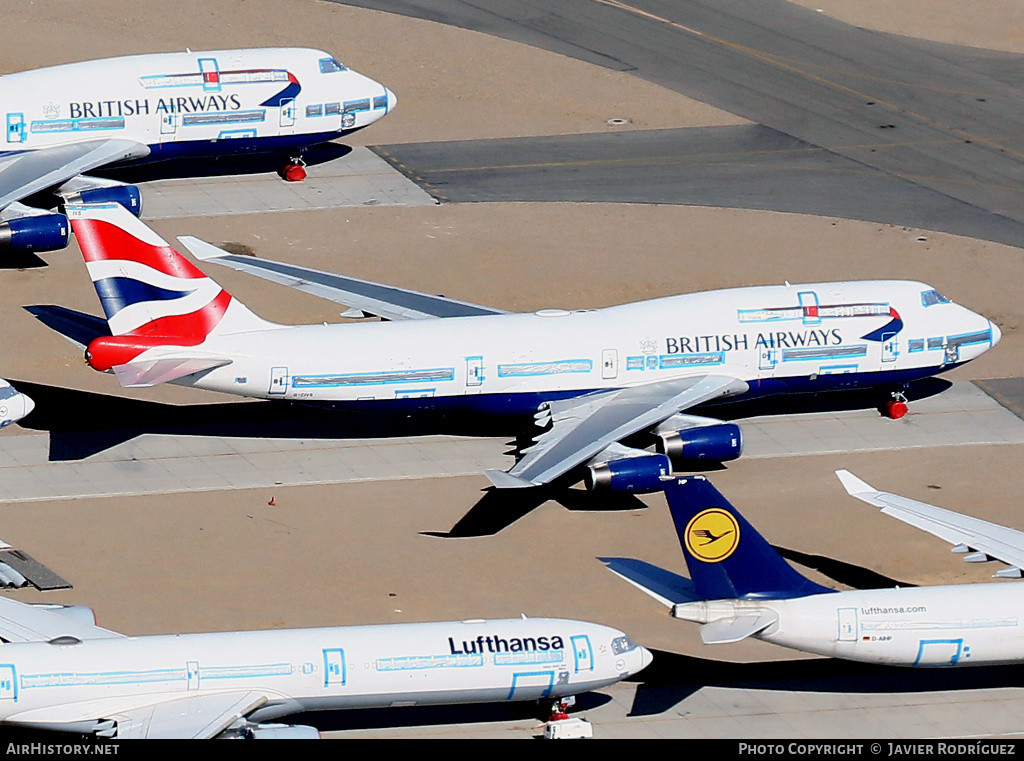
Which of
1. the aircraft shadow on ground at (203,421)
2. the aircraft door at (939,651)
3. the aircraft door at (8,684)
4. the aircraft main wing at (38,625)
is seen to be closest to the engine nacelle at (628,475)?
the aircraft shadow on ground at (203,421)

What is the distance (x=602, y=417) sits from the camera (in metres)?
60.7

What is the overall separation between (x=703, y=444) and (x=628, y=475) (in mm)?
3631

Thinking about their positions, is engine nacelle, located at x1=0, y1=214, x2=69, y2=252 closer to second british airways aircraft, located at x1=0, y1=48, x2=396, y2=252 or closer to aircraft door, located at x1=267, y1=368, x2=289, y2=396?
second british airways aircraft, located at x1=0, y1=48, x2=396, y2=252

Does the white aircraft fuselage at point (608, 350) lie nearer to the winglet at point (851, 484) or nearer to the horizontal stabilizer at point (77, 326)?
the horizontal stabilizer at point (77, 326)

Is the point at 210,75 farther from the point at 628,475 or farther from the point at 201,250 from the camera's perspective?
the point at 628,475

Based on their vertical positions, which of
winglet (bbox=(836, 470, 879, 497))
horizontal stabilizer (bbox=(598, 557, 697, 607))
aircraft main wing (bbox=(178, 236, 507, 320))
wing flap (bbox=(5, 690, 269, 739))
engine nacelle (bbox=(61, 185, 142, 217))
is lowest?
engine nacelle (bbox=(61, 185, 142, 217))

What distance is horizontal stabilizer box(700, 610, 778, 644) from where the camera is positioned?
4603cm

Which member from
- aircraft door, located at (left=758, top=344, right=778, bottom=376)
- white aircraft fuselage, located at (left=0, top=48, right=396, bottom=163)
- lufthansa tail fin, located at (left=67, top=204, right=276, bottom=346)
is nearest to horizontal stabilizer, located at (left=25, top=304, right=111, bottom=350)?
lufthansa tail fin, located at (left=67, top=204, right=276, bottom=346)

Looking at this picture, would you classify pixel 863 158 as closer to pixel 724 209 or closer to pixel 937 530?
pixel 724 209

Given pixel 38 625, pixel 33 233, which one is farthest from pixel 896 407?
pixel 33 233

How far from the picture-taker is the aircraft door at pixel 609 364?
204ft

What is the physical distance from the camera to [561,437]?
5941 cm

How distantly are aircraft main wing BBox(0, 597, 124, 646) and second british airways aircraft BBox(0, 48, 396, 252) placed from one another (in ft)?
98.7
